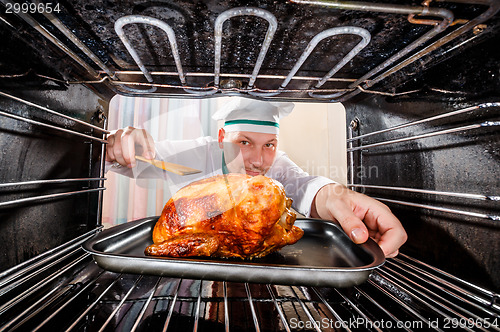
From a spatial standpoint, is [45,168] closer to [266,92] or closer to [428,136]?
[266,92]

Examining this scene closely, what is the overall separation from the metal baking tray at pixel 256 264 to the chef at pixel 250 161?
0.27ft

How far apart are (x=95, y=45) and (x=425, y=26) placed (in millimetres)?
741

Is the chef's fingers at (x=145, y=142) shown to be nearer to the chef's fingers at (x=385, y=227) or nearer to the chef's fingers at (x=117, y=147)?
the chef's fingers at (x=117, y=147)

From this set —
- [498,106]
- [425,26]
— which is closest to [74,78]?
[425,26]

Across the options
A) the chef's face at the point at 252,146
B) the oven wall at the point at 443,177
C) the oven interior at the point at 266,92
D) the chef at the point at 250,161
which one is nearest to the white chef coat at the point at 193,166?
the chef at the point at 250,161

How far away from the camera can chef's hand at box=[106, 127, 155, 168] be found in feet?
2.85

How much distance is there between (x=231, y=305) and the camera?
582 millimetres

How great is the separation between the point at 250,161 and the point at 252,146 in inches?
3.7

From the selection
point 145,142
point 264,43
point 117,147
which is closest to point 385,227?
point 264,43

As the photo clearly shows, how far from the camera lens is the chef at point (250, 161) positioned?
78cm

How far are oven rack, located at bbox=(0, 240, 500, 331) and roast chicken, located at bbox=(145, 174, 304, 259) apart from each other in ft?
0.32

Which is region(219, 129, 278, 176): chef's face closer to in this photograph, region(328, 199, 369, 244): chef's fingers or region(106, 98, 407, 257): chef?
region(106, 98, 407, 257): chef

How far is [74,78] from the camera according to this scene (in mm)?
771

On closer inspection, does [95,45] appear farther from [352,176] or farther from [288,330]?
[352,176]
